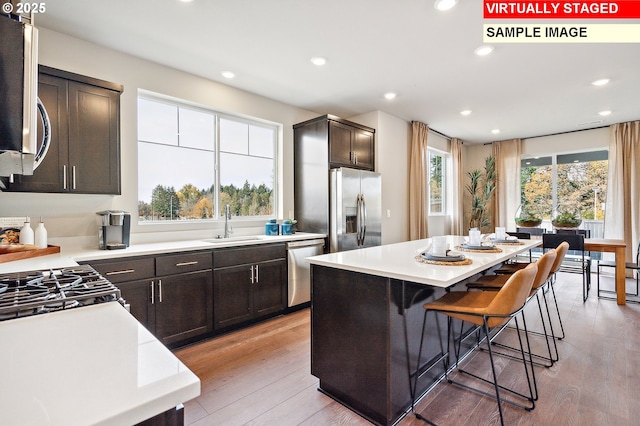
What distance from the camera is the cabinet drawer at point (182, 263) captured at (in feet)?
8.66

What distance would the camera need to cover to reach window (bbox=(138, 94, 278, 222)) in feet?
10.6

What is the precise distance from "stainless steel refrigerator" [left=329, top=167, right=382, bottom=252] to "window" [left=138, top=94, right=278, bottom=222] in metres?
0.95

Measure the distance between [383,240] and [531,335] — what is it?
224 cm

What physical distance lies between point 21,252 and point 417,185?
4.88 meters

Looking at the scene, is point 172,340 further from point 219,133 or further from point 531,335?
point 531,335

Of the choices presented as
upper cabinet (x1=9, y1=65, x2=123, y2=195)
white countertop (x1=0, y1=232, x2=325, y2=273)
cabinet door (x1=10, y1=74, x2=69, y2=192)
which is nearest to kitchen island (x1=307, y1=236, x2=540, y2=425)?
white countertop (x1=0, y1=232, x2=325, y2=273)

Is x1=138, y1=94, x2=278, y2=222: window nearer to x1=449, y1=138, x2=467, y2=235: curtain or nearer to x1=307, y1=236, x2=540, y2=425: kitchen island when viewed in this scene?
x1=307, y1=236, x2=540, y2=425: kitchen island

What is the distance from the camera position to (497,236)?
3080mm

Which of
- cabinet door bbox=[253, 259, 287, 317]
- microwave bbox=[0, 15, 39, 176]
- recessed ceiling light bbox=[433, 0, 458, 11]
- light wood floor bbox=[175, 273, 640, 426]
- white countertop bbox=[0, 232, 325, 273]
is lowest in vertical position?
light wood floor bbox=[175, 273, 640, 426]

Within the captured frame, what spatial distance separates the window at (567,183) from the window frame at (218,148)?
211 inches

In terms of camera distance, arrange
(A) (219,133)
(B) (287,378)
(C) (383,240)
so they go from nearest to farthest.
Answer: (B) (287,378), (A) (219,133), (C) (383,240)

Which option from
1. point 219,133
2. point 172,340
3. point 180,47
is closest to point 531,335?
point 172,340

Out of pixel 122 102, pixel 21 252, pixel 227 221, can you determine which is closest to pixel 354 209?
pixel 227 221

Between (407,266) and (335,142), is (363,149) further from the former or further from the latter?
(407,266)
